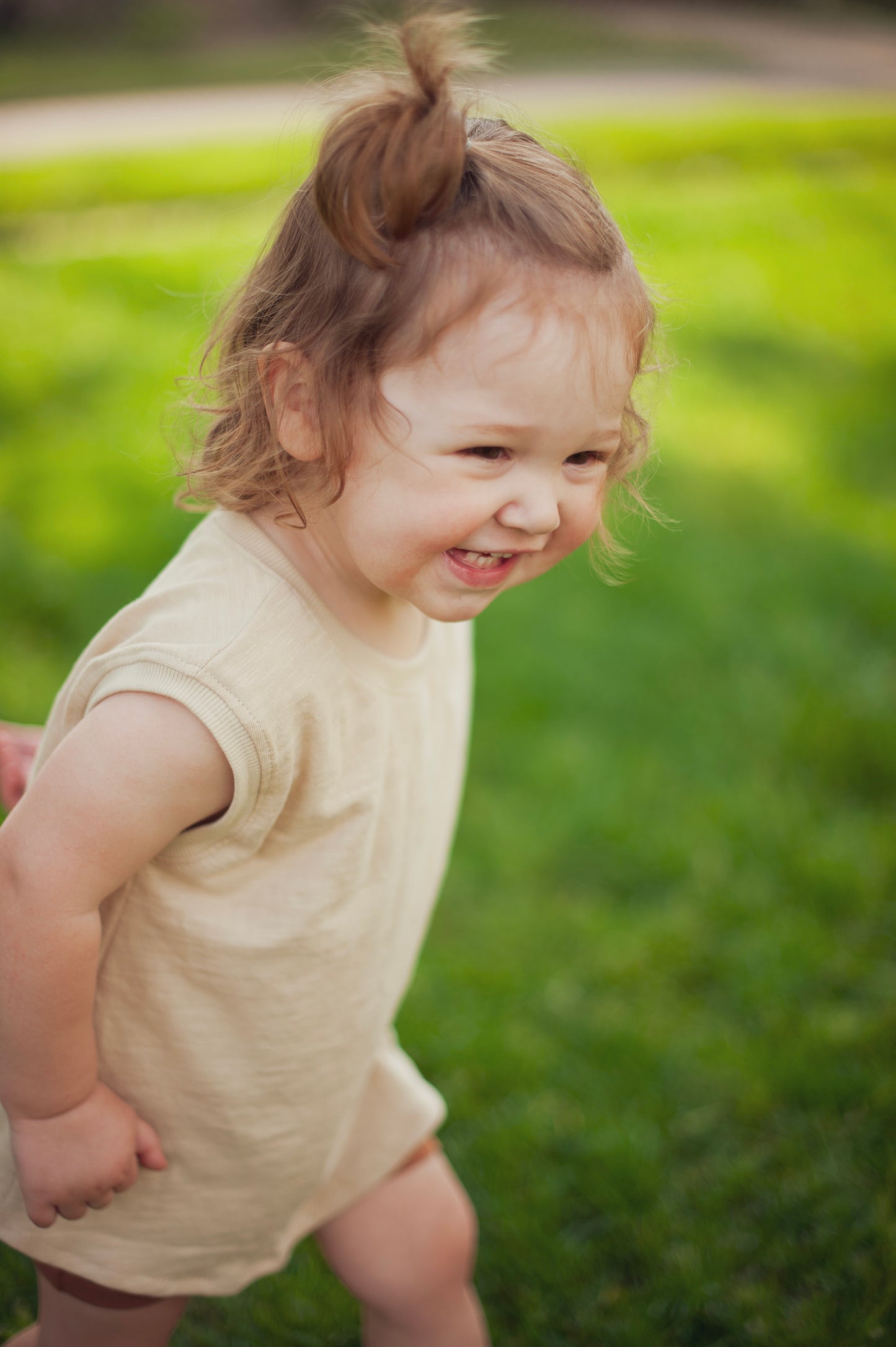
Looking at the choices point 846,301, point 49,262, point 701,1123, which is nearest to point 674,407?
point 846,301

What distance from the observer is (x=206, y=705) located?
1086 mm

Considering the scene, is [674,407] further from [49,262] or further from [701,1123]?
[701,1123]

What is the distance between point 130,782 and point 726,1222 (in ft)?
4.79

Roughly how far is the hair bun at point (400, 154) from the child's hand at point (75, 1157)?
2.90ft

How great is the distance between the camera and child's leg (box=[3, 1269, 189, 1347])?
1.36m

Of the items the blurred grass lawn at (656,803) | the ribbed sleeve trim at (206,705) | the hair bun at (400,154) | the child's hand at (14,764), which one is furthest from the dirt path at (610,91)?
the ribbed sleeve trim at (206,705)

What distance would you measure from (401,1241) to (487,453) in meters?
1.06

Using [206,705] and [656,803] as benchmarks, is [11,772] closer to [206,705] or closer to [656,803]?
[206,705]

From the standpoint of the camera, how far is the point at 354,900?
1322 millimetres

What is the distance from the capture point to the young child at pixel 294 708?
1066 mm

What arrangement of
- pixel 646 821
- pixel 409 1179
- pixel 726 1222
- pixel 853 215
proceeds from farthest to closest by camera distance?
pixel 853 215 → pixel 646 821 → pixel 726 1222 → pixel 409 1179

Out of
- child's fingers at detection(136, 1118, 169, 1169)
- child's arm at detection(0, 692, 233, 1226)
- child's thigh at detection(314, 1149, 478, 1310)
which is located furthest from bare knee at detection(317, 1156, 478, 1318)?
child's arm at detection(0, 692, 233, 1226)

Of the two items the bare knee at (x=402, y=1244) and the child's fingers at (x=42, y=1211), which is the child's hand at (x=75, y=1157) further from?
the bare knee at (x=402, y=1244)

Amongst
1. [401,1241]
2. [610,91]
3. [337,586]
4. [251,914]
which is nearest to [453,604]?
[337,586]
